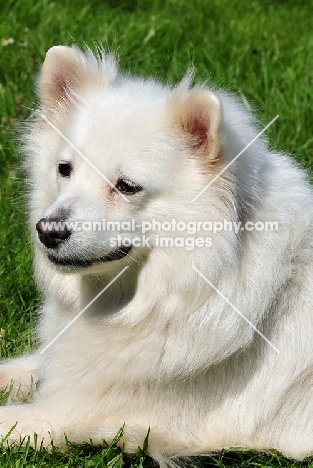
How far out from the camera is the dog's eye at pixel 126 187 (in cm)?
329

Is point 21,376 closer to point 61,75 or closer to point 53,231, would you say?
point 53,231

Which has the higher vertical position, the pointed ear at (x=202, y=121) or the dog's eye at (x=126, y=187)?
the pointed ear at (x=202, y=121)

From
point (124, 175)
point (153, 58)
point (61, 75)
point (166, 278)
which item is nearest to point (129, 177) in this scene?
point (124, 175)

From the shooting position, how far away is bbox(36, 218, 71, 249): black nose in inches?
125

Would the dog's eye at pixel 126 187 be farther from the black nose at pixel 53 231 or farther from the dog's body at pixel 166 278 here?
the black nose at pixel 53 231

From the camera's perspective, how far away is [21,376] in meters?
4.18

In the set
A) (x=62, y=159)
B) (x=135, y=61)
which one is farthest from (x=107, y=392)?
(x=135, y=61)

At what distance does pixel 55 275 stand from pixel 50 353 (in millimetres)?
390

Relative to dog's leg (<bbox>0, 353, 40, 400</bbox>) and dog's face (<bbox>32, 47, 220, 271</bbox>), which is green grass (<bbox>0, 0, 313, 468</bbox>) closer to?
dog's leg (<bbox>0, 353, 40, 400</bbox>)

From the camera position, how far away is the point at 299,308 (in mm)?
3533

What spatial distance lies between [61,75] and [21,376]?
162 centimetres

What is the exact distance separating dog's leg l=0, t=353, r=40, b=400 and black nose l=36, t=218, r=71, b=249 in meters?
1.12

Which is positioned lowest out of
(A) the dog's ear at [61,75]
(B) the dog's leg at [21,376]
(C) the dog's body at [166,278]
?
(B) the dog's leg at [21,376]

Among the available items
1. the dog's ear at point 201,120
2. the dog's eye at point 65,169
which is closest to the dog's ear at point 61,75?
the dog's eye at point 65,169
